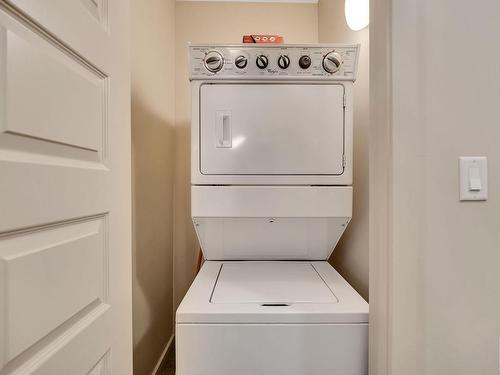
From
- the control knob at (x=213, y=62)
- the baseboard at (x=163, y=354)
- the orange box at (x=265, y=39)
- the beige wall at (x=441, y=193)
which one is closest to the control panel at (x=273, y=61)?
the control knob at (x=213, y=62)

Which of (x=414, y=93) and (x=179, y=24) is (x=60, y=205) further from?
(x=179, y=24)

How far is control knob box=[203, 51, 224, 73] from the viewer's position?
1.40 metres

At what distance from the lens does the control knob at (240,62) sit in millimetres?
1401

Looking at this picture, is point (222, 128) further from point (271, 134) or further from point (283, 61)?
point (283, 61)

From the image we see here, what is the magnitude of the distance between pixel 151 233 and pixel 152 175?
394 mm

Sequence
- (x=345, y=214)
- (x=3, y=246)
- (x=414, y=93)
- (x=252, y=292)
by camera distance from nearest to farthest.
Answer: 1. (x=3, y=246)
2. (x=414, y=93)
3. (x=252, y=292)
4. (x=345, y=214)

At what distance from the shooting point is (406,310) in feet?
2.79

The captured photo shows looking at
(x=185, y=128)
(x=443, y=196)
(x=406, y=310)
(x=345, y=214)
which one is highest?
(x=185, y=128)

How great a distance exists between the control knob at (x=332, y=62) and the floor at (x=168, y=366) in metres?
2.22

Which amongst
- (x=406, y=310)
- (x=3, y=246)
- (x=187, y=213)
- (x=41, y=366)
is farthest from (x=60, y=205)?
(x=187, y=213)

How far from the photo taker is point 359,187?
167 cm

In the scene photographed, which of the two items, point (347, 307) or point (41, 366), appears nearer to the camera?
point (41, 366)

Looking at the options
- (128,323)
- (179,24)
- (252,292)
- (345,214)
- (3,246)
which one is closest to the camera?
(3,246)

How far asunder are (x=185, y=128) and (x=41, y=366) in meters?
Result: 2.07
